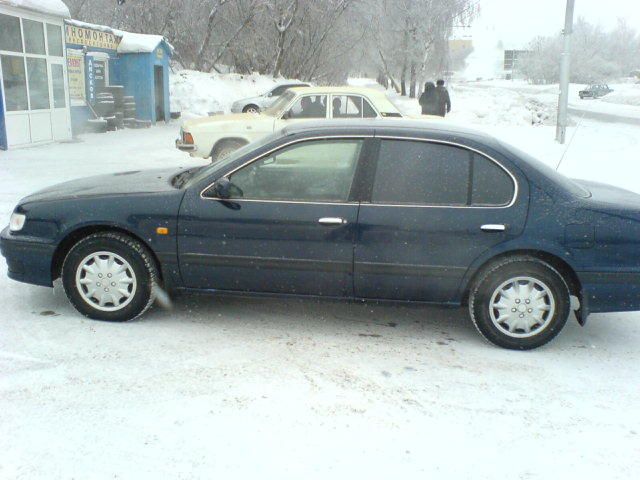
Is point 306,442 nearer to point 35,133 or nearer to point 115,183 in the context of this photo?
point 115,183

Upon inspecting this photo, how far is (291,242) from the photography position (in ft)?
14.2

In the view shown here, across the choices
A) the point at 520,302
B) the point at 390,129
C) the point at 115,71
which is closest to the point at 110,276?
the point at 390,129

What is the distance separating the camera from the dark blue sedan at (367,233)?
167 inches

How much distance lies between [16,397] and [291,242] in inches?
74.2

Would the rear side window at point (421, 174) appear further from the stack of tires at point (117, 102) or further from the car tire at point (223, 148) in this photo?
the stack of tires at point (117, 102)

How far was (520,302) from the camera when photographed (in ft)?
14.0

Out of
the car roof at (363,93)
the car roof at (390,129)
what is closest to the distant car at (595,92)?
the car roof at (363,93)

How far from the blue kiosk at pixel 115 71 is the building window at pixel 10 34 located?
3.04 metres

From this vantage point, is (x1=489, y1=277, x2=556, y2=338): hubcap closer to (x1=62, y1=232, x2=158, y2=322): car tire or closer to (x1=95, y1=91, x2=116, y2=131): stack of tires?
(x1=62, y1=232, x2=158, y2=322): car tire

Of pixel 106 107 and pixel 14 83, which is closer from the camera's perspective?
pixel 14 83

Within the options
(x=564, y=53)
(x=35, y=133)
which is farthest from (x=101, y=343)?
(x=564, y=53)

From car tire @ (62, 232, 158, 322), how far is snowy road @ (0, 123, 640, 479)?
14 cm

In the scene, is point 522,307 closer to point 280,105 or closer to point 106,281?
point 106,281

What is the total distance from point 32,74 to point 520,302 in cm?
1499
